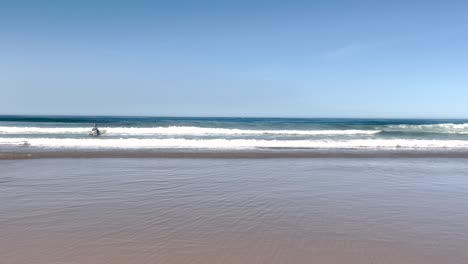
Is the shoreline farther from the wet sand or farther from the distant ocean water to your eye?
the wet sand

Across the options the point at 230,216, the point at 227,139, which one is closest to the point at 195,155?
the point at 230,216

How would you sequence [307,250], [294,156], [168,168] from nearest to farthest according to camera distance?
[307,250] → [168,168] → [294,156]

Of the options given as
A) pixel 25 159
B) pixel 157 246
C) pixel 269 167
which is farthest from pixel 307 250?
pixel 25 159

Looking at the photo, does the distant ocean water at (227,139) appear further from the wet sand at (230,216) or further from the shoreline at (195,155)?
the wet sand at (230,216)

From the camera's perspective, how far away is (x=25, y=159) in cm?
1225

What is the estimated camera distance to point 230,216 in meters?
5.52

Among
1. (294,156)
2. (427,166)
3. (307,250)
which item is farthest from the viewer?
(294,156)

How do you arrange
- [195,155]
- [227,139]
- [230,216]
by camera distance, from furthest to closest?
1. [227,139]
2. [195,155]
3. [230,216]

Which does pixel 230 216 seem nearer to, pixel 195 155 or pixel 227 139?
pixel 195 155

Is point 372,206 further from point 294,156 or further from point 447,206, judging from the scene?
point 294,156

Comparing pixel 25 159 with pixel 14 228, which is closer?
pixel 14 228

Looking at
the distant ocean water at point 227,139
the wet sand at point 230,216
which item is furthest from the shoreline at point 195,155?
the wet sand at point 230,216

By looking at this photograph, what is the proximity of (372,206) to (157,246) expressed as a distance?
3944mm

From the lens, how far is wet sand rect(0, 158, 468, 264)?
159 inches
